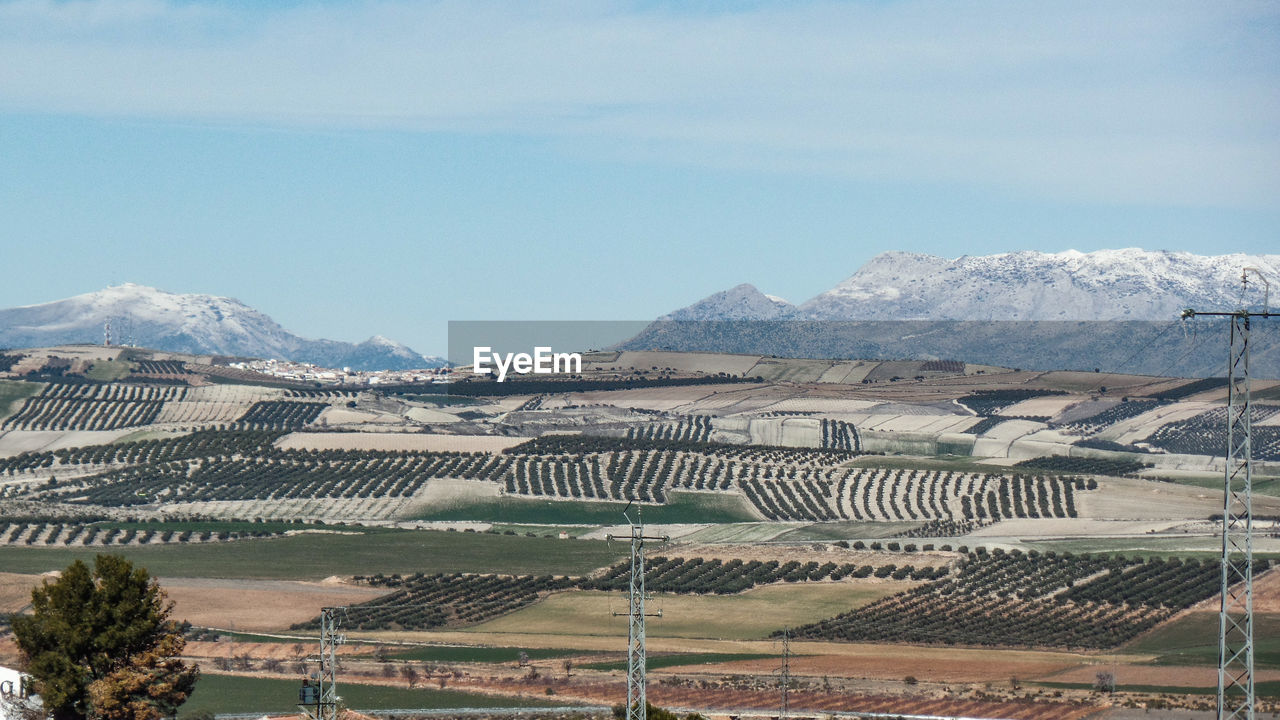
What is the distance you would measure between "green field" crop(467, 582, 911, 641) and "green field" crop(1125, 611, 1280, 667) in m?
20.8

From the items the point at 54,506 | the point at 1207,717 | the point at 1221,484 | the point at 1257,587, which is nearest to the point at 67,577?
the point at 1207,717

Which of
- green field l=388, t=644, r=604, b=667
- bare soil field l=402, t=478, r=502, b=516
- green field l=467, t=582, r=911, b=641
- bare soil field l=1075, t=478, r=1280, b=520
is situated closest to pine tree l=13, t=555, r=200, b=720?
green field l=388, t=644, r=604, b=667

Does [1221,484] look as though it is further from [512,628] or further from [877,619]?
[512,628]

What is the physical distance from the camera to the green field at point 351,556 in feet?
463

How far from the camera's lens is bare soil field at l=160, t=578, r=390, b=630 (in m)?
117

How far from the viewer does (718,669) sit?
9750cm

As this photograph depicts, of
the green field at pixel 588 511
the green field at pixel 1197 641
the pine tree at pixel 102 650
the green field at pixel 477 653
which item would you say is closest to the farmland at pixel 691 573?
the green field at pixel 477 653

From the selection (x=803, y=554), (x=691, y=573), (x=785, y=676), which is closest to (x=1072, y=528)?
(x=803, y=554)

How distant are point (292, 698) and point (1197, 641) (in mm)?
52076

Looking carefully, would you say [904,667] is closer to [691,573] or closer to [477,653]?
[477,653]

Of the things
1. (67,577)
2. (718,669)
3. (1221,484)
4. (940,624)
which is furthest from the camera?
(1221,484)

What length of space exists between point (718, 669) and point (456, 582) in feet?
132

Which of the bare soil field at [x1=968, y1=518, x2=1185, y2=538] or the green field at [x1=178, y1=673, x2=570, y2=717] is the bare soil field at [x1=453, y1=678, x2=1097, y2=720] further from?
the bare soil field at [x1=968, y1=518, x2=1185, y2=538]

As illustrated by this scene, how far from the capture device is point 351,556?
491 ft
